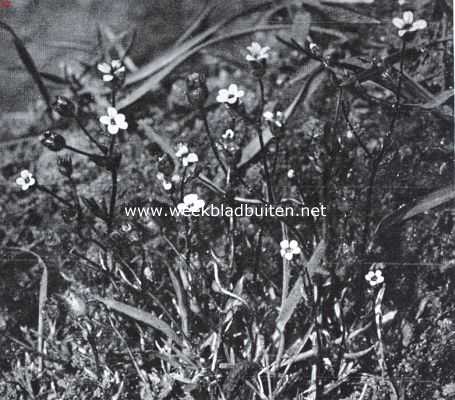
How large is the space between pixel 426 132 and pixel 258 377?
70 centimetres

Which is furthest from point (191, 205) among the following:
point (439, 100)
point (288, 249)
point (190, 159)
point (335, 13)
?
point (335, 13)

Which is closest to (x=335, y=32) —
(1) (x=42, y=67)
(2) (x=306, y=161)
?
(2) (x=306, y=161)

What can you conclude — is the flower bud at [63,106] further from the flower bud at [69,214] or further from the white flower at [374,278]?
the white flower at [374,278]

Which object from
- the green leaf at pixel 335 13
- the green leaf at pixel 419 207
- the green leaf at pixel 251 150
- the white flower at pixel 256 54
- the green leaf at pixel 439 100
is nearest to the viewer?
the white flower at pixel 256 54

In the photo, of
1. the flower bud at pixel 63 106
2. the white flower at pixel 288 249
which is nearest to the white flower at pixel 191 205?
the white flower at pixel 288 249

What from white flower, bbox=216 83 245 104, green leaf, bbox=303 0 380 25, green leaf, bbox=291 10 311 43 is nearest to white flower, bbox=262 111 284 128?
white flower, bbox=216 83 245 104

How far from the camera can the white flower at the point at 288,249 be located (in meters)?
1.20

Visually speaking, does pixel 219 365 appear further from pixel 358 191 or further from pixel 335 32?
pixel 335 32

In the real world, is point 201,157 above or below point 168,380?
above

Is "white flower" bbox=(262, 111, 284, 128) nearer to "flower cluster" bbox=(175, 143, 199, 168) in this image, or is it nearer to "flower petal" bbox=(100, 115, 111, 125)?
"flower cluster" bbox=(175, 143, 199, 168)

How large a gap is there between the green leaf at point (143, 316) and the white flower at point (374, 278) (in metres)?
0.39

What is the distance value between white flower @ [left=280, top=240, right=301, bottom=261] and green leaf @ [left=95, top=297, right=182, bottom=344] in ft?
0.89

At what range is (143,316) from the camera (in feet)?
4.02

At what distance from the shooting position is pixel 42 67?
1889 millimetres
